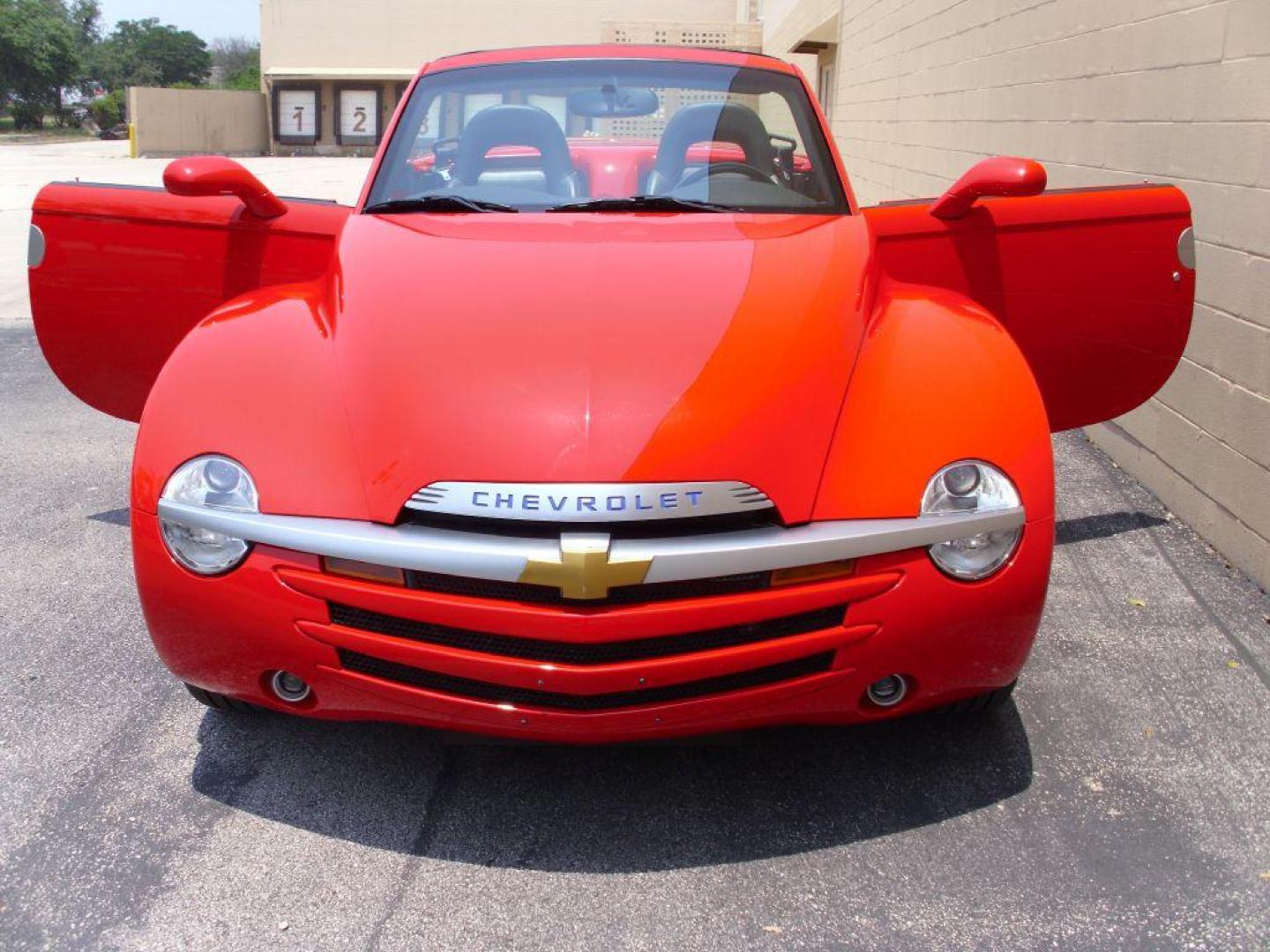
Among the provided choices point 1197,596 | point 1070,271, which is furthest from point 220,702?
point 1197,596

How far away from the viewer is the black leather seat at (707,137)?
3664mm

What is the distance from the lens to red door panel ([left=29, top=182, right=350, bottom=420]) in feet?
12.4

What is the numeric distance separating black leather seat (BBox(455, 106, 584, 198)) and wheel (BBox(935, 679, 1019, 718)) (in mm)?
1947

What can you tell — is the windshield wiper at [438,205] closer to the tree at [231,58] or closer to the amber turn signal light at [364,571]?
the amber turn signal light at [364,571]

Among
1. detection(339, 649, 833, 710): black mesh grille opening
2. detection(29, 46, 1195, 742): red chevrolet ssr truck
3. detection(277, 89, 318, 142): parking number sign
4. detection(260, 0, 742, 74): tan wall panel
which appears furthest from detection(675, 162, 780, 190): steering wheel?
detection(277, 89, 318, 142): parking number sign

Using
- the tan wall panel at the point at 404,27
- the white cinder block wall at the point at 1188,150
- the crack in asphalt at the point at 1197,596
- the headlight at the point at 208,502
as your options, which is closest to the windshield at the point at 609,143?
the headlight at the point at 208,502

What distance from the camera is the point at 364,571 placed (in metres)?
2.36

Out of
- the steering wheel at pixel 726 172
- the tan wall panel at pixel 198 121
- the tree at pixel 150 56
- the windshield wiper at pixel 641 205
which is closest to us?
the windshield wiper at pixel 641 205

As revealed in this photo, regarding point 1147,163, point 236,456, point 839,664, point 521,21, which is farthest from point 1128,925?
point 521,21

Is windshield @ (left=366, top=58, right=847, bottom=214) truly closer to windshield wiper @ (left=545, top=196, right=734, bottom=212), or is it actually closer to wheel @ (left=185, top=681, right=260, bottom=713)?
windshield wiper @ (left=545, top=196, right=734, bottom=212)

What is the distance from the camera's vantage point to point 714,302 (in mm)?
2816

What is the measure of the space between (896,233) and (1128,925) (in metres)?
2.13

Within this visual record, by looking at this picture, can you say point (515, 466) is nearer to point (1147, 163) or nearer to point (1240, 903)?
point (1240, 903)

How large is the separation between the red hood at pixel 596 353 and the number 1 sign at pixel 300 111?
5080 cm
